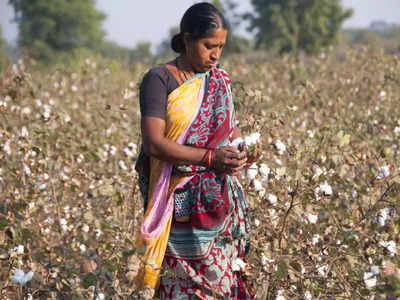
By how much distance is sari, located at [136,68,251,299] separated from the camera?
1.84 meters

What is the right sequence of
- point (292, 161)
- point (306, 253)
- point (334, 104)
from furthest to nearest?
1. point (334, 104)
2. point (292, 161)
3. point (306, 253)

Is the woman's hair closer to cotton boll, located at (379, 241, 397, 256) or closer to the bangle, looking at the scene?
the bangle

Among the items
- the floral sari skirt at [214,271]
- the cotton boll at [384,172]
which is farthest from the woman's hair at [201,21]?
the cotton boll at [384,172]

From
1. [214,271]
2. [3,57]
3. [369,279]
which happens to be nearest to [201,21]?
[214,271]

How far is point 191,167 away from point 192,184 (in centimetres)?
6

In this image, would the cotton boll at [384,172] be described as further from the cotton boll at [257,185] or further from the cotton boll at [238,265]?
the cotton boll at [238,265]

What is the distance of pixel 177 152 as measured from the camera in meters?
1.77

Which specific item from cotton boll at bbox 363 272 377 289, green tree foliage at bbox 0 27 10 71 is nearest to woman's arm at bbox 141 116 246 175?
cotton boll at bbox 363 272 377 289

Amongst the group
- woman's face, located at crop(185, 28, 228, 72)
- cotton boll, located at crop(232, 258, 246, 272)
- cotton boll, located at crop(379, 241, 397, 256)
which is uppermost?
woman's face, located at crop(185, 28, 228, 72)

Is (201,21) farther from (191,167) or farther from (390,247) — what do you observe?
(390,247)

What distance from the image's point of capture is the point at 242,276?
2.04 metres

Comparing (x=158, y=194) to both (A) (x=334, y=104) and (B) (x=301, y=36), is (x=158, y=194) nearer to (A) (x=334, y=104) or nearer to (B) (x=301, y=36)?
(A) (x=334, y=104)

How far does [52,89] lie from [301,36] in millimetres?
30309

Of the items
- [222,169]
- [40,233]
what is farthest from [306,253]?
[40,233]
